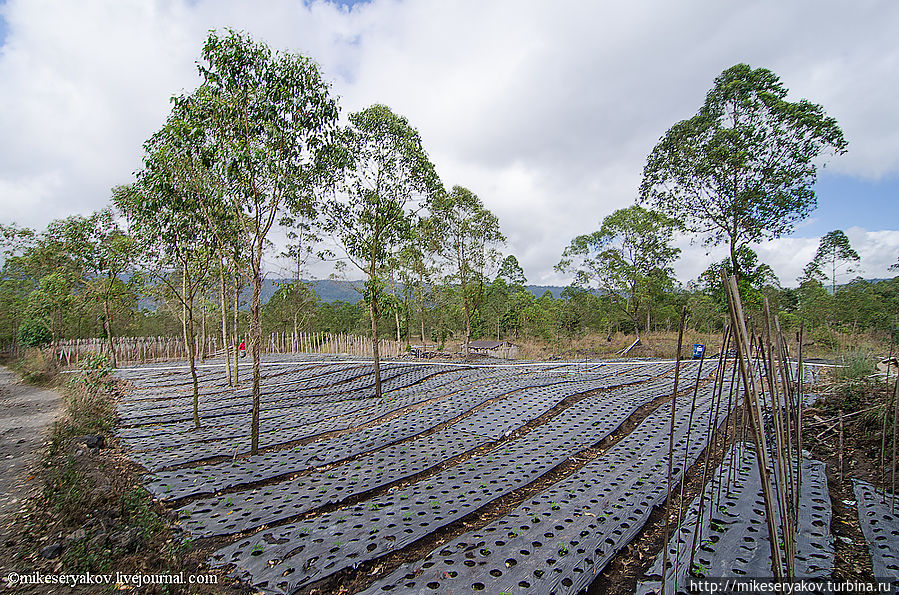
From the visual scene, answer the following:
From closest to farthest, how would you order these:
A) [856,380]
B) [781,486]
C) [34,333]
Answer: [781,486], [856,380], [34,333]

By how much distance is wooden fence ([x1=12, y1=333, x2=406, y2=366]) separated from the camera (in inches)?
719

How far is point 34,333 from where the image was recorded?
61.5 feet

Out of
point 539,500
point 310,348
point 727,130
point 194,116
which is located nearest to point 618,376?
point 539,500

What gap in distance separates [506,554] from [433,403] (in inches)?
194

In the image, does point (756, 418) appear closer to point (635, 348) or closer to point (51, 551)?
point (51, 551)

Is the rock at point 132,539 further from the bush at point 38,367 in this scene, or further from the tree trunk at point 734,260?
the bush at point 38,367

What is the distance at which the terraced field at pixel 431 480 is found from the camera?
2748 mm

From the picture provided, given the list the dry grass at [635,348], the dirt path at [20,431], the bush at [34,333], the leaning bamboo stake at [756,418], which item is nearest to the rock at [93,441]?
the dirt path at [20,431]

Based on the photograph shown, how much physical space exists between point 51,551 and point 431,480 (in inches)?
125

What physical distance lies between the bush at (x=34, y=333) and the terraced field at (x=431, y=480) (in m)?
16.0

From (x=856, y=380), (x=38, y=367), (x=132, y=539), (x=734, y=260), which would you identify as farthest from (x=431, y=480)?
(x=38, y=367)

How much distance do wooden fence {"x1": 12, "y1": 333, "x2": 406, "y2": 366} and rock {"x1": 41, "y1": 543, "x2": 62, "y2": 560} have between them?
1506 centimetres

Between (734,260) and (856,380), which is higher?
(734,260)

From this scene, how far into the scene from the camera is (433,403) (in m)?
7.65
